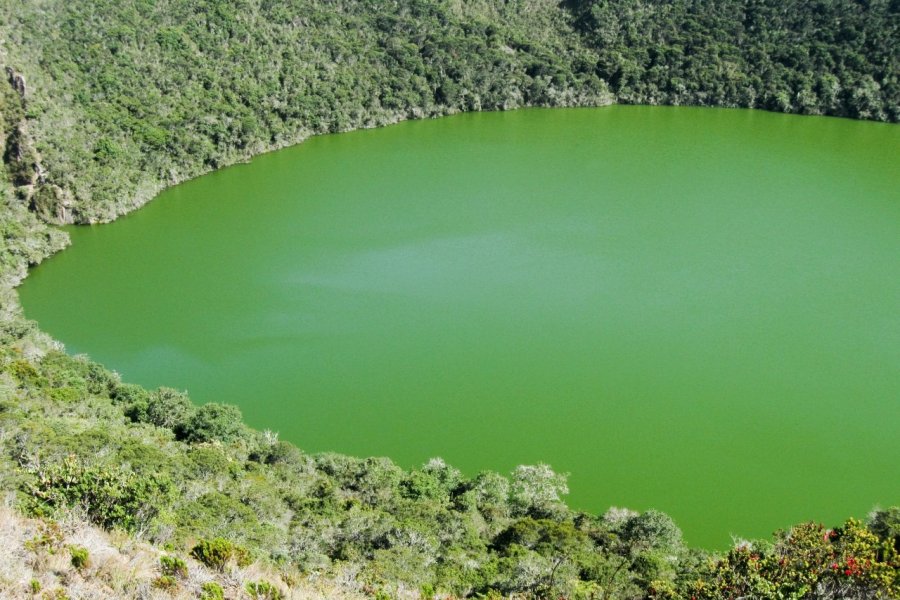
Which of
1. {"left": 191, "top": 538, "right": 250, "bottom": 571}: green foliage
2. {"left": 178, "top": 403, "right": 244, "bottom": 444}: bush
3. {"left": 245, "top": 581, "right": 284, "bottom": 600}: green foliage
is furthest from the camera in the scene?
{"left": 178, "top": 403, "right": 244, "bottom": 444}: bush

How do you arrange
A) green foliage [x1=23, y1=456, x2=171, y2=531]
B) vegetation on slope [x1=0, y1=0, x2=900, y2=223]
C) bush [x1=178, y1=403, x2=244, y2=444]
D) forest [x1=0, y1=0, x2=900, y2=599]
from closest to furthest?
forest [x1=0, y1=0, x2=900, y2=599] < green foliage [x1=23, y1=456, x2=171, y2=531] < bush [x1=178, y1=403, x2=244, y2=444] < vegetation on slope [x1=0, y1=0, x2=900, y2=223]

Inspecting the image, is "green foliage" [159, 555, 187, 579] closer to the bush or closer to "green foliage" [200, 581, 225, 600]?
"green foliage" [200, 581, 225, 600]

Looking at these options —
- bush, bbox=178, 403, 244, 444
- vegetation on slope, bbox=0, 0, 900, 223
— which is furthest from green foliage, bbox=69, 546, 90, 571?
vegetation on slope, bbox=0, 0, 900, 223

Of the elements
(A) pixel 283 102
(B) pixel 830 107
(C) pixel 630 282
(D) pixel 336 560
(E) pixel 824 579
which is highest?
(B) pixel 830 107

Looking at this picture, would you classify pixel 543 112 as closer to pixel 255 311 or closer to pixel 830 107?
pixel 830 107

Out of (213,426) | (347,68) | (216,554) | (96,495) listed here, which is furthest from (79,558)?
(347,68)

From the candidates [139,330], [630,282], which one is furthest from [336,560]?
[630,282]

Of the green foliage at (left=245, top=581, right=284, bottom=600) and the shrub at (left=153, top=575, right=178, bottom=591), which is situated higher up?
the green foliage at (left=245, top=581, right=284, bottom=600)

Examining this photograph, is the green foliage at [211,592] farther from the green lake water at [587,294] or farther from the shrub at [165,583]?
the green lake water at [587,294]
